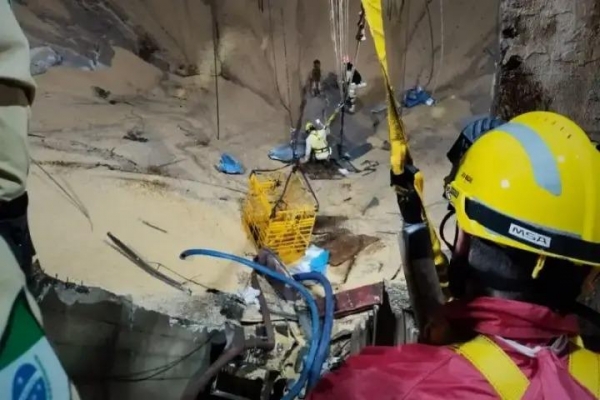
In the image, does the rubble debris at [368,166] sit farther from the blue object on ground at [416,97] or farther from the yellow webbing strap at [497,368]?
the yellow webbing strap at [497,368]

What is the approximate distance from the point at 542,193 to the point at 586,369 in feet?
1.01

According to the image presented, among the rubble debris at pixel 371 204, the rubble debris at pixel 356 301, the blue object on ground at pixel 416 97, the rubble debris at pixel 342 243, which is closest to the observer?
the rubble debris at pixel 356 301

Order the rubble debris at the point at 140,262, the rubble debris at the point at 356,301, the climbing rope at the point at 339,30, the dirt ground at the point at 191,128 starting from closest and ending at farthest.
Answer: the rubble debris at the point at 356,301
the rubble debris at the point at 140,262
the dirt ground at the point at 191,128
the climbing rope at the point at 339,30

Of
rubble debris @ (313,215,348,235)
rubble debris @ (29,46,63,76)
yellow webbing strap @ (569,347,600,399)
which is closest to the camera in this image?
yellow webbing strap @ (569,347,600,399)

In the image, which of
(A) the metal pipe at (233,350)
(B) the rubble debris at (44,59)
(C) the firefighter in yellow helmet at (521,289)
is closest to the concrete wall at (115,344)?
(A) the metal pipe at (233,350)

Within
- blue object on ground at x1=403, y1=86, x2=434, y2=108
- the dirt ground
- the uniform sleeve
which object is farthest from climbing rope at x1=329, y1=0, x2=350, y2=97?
the uniform sleeve

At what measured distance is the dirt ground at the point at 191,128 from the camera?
2.67m

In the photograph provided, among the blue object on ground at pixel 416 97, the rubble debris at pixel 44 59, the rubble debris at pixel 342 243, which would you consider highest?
the blue object on ground at pixel 416 97

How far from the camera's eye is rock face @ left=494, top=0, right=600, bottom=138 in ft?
5.52

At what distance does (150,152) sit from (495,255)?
2736 millimetres

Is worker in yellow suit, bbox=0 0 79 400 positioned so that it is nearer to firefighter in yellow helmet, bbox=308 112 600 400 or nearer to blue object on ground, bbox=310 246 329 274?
firefighter in yellow helmet, bbox=308 112 600 400

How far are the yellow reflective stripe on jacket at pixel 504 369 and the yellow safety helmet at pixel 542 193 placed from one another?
0.17 m

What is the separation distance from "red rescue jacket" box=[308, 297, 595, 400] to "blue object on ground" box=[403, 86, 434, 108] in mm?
3819

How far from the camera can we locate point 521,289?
1.28 metres
